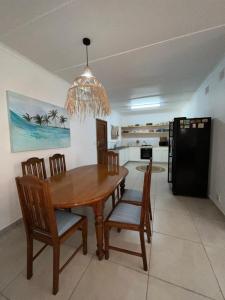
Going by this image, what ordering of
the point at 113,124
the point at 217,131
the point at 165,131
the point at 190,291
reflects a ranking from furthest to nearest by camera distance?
the point at 165,131, the point at 113,124, the point at 217,131, the point at 190,291

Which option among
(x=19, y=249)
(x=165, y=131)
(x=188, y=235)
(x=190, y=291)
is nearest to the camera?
(x=190, y=291)

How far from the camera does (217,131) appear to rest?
254cm

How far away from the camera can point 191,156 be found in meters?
2.99


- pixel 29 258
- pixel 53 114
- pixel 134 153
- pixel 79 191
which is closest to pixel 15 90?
pixel 53 114

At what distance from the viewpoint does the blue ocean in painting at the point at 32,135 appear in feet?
6.78

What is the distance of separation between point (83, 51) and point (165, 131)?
5.93m

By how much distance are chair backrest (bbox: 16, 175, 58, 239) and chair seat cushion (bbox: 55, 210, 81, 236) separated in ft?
0.33

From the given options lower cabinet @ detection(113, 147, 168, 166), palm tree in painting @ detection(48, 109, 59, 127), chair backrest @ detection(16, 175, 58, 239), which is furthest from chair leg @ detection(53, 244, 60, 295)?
lower cabinet @ detection(113, 147, 168, 166)

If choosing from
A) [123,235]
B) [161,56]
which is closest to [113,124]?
[161,56]

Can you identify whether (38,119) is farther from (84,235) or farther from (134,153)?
(134,153)

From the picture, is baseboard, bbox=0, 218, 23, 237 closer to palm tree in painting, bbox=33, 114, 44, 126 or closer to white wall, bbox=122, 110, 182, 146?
palm tree in painting, bbox=33, 114, 44, 126

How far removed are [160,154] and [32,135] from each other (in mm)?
5656

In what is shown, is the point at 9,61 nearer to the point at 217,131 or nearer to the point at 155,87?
the point at 155,87

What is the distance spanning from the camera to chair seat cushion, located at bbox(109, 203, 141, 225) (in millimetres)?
1457
